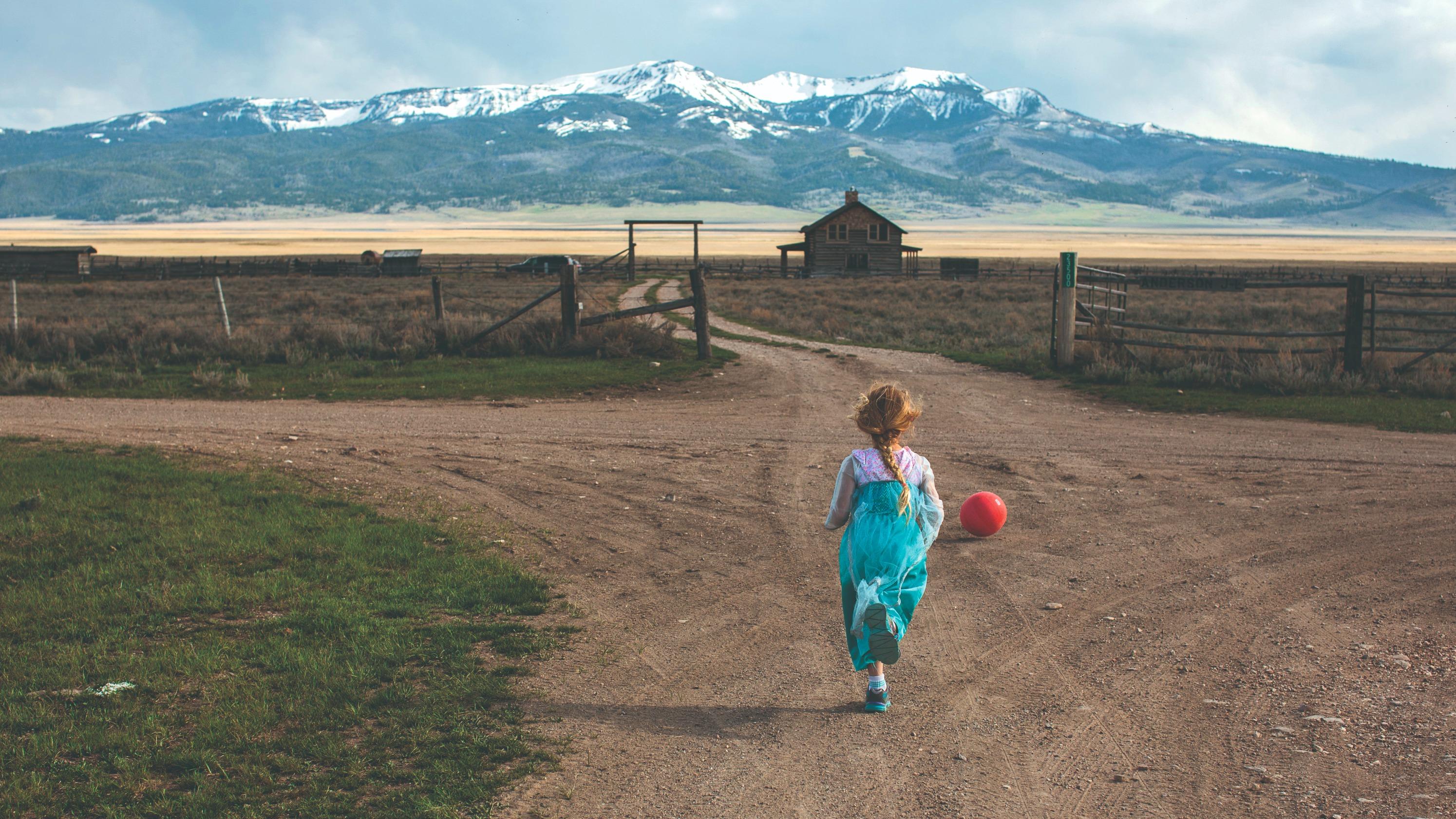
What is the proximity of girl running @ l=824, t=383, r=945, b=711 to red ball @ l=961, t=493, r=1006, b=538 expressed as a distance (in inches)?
120

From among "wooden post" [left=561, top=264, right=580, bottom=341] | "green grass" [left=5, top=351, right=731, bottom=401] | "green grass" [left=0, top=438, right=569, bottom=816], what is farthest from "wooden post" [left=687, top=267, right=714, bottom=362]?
"green grass" [left=0, top=438, right=569, bottom=816]

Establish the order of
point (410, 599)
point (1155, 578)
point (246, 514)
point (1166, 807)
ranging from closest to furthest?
point (1166, 807) → point (410, 599) → point (1155, 578) → point (246, 514)

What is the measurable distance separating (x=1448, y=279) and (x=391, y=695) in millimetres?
83588

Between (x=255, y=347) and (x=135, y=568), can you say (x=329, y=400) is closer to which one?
(x=255, y=347)

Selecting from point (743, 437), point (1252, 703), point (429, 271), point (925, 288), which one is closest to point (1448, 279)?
point (925, 288)

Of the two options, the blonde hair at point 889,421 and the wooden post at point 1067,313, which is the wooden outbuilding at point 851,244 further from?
the blonde hair at point 889,421

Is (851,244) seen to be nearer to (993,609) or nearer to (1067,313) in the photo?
(1067,313)

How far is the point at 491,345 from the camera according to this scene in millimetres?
19594

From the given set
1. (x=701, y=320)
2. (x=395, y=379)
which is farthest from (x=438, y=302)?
(x=701, y=320)

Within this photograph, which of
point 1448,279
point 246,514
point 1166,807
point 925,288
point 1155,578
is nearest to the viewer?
point 1166,807

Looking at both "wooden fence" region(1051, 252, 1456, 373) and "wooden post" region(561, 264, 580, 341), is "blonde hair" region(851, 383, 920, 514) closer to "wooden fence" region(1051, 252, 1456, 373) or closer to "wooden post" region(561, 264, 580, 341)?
"wooden fence" region(1051, 252, 1456, 373)

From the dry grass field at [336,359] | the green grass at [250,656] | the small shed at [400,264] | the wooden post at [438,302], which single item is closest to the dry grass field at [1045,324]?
the dry grass field at [336,359]

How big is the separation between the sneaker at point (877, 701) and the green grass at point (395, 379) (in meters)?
11.1

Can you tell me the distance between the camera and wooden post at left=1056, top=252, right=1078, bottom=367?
1792 centimetres
